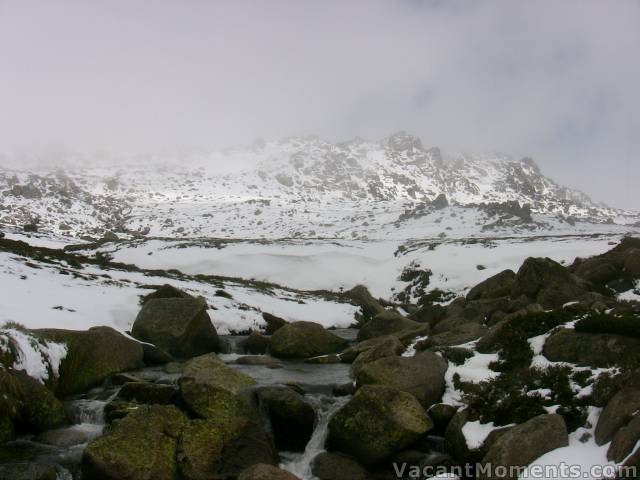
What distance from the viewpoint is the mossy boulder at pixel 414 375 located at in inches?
524

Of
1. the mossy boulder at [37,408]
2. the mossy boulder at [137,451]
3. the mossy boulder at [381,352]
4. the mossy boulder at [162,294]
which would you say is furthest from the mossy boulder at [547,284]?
the mossy boulder at [37,408]

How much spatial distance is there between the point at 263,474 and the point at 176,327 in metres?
12.4

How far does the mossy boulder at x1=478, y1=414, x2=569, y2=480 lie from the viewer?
9.44 m

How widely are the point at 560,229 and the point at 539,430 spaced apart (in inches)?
3786

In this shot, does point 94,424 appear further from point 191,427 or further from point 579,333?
point 579,333

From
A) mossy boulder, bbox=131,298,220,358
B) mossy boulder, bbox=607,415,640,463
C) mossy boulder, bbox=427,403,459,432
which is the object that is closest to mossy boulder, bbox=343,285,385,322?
mossy boulder, bbox=131,298,220,358

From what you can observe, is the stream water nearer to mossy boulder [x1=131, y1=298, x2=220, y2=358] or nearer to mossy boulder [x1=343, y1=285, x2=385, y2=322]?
mossy boulder [x1=131, y1=298, x2=220, y2=358]

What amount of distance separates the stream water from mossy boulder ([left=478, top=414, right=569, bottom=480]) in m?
4.21

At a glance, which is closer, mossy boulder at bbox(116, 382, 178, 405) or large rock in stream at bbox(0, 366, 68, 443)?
large rock in stream at bbox(0, 366, 68, 443)

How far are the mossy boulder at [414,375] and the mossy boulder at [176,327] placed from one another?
9.18 meters

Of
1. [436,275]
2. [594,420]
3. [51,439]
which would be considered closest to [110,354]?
[51,439]

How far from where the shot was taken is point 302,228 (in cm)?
12800

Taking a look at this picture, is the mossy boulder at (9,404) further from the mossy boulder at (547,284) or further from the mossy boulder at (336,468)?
the mossy boulder at (547,284)

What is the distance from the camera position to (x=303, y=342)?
2270 cm
